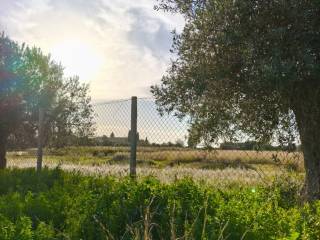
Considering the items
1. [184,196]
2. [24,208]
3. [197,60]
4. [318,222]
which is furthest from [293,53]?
[24,208]

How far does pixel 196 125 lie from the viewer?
1314cm

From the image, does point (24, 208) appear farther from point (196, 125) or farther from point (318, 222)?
point (196, 125)

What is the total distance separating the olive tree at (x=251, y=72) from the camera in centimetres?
988

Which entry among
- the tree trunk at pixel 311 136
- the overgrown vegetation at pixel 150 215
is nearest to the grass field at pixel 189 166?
the tree trunk at pixel 311 136

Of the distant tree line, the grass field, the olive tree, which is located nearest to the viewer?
the olive tree

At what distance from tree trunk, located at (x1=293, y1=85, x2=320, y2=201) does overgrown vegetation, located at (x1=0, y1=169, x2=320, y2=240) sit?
10.1 ft

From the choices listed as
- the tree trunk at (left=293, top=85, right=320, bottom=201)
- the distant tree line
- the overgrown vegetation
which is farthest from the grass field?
the overgrown vegetation

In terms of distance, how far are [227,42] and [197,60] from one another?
201 cm

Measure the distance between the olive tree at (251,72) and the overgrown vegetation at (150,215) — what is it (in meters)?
2.82

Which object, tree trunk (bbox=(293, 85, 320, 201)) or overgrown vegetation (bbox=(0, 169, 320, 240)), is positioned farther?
tree trunk (bbox=(293, 85, 320, 201))

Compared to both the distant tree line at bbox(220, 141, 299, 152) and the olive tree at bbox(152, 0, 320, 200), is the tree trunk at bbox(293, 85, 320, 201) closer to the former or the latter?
the olive tree at bbox(152, 0, 320, 200)

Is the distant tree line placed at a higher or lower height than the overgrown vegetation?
higher

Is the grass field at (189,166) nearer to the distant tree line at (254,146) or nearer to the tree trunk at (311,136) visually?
the distant tree line at (254,146)

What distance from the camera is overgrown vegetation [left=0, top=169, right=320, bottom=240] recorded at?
20.1ft
